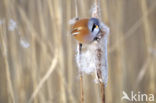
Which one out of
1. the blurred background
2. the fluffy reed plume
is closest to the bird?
the fluffy reed plume

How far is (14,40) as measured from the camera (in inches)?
45.1

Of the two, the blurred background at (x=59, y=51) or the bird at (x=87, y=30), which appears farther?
the blurred background at (x=59, y=51)

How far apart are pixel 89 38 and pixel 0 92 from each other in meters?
1.06

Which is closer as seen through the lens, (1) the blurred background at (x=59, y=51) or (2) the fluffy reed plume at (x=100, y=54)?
(2) the fluffy reed plume at (x=100, y=54)

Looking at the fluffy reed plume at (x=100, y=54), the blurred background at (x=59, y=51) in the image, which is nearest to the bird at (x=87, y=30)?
the fluffy reed plume at (x=100, y=54)

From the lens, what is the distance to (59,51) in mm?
1064

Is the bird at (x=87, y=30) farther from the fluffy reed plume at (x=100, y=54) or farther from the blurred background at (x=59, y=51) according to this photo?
the blurred background at (x=59, y=51)

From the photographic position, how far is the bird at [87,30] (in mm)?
557

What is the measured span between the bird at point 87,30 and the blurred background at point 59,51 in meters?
0.25

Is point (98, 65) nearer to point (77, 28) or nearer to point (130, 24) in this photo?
point (77, 28)

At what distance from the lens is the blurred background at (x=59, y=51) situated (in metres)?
1.04

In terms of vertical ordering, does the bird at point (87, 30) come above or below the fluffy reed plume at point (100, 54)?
above

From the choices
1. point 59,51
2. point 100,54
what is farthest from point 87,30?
point 59,51

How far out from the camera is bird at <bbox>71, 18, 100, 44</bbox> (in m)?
0.56
